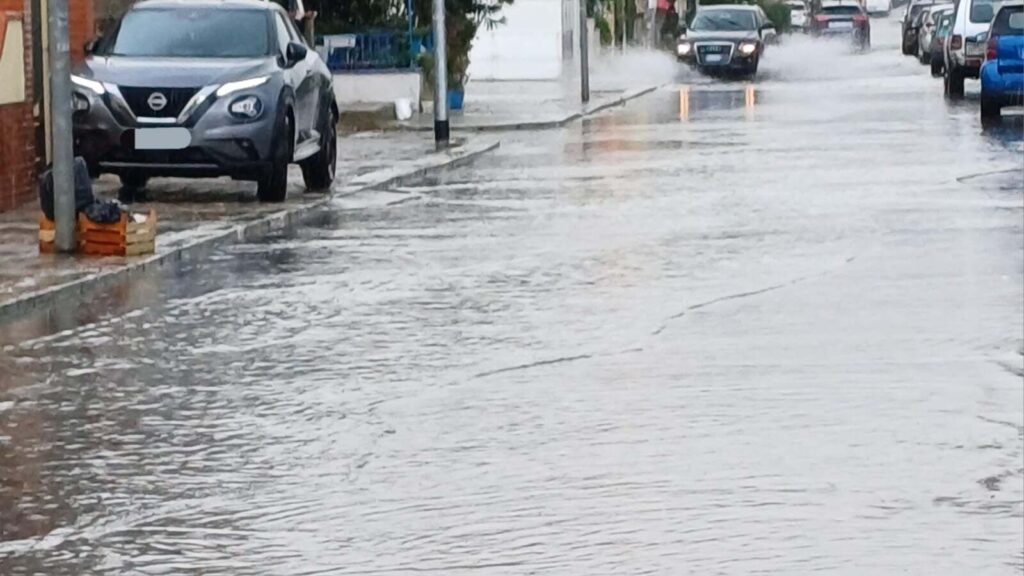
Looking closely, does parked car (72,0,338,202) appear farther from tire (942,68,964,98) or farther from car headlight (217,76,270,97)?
tire (942,68,964,98)

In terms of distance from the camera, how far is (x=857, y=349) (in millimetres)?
11117

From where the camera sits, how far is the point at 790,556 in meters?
7.14

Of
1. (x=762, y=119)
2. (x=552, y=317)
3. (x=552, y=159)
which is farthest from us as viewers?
(x=762, y=119)

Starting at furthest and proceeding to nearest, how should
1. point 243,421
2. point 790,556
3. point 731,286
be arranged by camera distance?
point 731,286 < point 243,421 < point 790,556

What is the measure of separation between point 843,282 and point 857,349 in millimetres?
2669

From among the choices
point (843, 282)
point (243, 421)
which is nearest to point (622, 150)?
point (843, 282)

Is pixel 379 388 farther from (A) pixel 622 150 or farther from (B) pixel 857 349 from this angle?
(A) pixel 622 150

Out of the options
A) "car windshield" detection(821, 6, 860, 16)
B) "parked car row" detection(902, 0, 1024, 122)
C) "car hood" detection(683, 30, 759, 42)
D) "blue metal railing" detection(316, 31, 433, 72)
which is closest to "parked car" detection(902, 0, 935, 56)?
"parked car row" detection(902, 0, 1024, 122)

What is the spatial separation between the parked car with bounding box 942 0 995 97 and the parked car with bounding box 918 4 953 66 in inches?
438

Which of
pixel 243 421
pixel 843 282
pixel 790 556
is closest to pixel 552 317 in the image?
pixel 843 282

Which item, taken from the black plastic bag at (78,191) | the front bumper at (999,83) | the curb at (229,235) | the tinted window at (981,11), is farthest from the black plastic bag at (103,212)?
the tinted window at (981,11)

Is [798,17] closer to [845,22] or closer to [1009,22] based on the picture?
[845,22]

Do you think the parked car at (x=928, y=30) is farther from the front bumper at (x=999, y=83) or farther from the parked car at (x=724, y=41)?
the front bumper at (x=999, y=83)

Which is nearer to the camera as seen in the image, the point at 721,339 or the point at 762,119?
the point at 721,339
